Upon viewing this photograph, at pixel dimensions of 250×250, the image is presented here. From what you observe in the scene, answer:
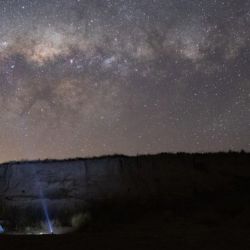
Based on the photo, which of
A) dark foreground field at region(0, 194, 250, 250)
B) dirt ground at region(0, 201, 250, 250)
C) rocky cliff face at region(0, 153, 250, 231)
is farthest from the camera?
rocky cliff face at region(0, 153, 250, 231)

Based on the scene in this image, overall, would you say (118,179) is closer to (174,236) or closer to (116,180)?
(116,180)

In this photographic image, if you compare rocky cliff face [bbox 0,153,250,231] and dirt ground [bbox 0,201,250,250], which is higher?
rocky cliff face [bbox 0,153,250,231]

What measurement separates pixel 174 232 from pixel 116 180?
299 inches

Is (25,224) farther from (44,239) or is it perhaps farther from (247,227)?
A: (247,227)

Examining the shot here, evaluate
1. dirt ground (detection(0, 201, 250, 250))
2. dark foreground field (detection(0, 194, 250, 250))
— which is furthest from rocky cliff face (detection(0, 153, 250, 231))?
dirt ground (detection(0, 201, 250, 250))

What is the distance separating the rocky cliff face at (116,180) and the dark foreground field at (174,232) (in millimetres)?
933

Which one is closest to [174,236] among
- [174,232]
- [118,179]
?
[174,232]

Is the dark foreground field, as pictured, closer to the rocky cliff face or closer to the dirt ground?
the dirt ground

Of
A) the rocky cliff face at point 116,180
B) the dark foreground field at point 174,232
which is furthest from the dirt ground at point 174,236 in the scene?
the rocky cliff face at point 116,180

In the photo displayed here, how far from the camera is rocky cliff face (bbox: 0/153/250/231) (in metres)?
19.3

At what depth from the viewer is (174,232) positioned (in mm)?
13148

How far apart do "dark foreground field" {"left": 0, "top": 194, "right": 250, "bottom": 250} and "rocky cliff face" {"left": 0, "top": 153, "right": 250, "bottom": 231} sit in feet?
3.06

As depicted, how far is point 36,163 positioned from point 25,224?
129 inches

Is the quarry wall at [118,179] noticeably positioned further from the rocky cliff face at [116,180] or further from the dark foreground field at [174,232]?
the dark foreground field at [174,232]
